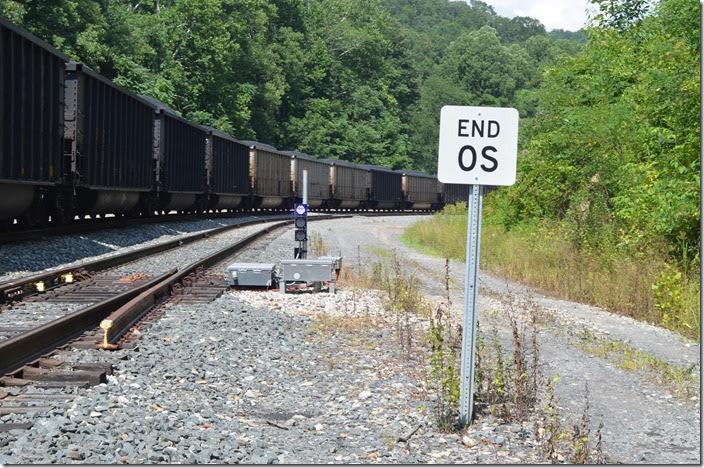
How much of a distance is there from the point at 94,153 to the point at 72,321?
44.2ft

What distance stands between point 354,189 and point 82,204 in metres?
37.5

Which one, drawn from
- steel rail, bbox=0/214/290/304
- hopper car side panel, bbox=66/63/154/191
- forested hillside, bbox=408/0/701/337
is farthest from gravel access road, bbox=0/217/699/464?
hopper car side panel, bbox=66/63/154/191

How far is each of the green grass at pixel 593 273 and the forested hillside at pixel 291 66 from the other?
11.7 m

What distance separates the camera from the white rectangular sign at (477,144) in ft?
20.2

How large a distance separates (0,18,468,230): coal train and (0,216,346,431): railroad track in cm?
291

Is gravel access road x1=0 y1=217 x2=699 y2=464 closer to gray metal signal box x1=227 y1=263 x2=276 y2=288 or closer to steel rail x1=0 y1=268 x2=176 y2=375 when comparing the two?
steel rail x1=0 y1=268 x2=176 y2=375

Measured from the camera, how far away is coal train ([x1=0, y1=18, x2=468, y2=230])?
16.6 meters

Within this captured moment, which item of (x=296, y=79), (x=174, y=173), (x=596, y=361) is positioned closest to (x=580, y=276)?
(x=596, y=361)

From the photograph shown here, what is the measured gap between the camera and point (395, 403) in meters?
6.77

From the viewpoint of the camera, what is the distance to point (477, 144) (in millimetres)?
6168

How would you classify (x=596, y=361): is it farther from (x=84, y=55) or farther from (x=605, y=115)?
(x=84, y=55)

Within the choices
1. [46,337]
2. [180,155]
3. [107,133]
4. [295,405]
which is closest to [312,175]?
[180,155]

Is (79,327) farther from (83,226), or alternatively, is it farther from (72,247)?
(83,226)

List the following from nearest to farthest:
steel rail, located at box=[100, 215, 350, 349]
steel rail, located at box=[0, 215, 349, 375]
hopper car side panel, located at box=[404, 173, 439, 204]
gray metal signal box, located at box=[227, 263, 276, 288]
Result: steel rail, located at box=[0, 215, 349, 375], steel rail, located at box=[100, 215, 350, 349], gray metal signal box, located at box=[227, 263, 276, 288], hopper car side panel, located at box=[404, 173, 439, 204]
